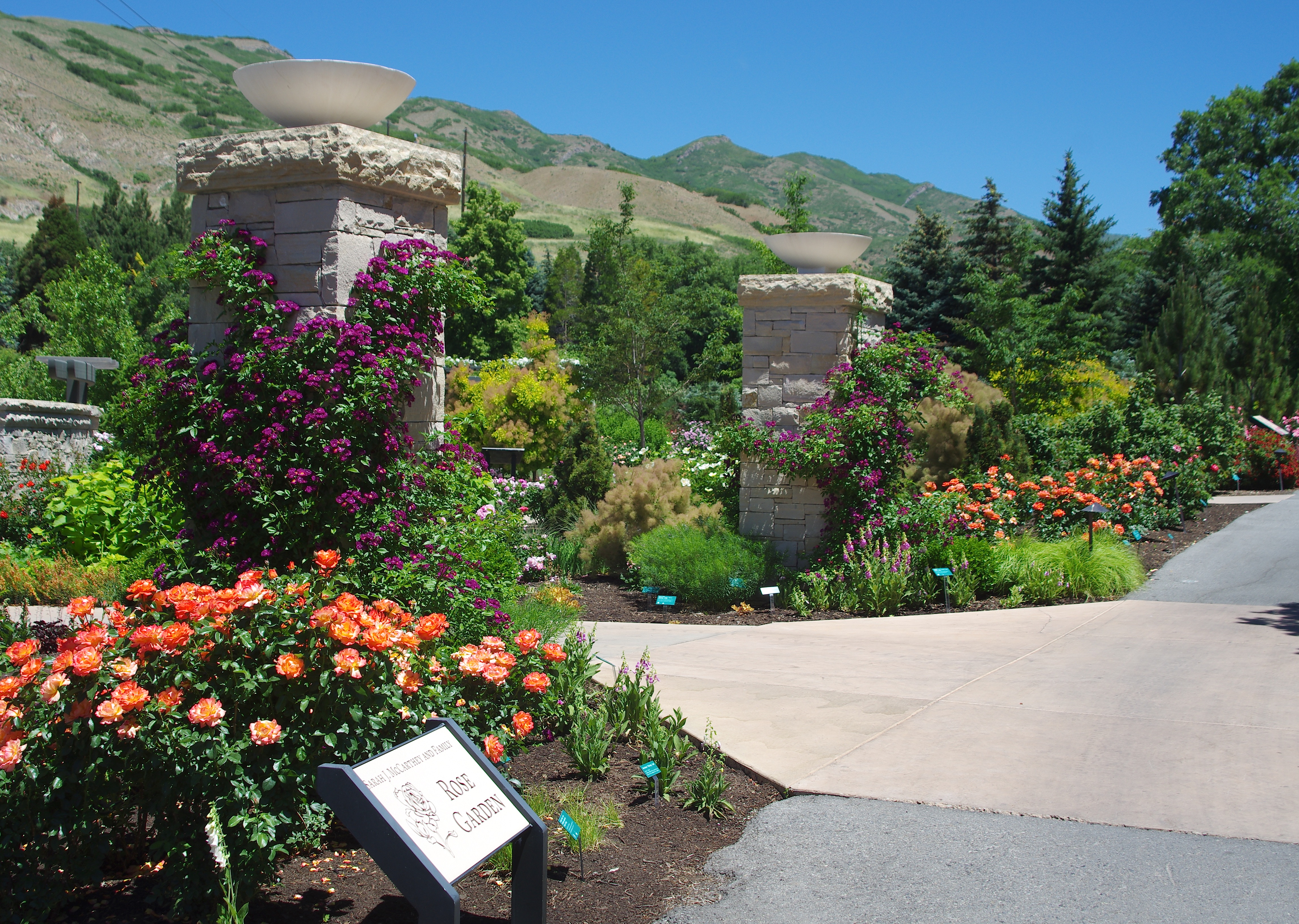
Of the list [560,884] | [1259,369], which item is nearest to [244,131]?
[1259,369]

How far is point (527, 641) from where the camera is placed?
12.5 ft

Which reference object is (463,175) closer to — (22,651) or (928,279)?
(22,651)

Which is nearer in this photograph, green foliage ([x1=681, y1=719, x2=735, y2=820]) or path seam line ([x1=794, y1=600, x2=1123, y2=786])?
green foliage ([x1=681, y1=719, x2=735, y2=820])

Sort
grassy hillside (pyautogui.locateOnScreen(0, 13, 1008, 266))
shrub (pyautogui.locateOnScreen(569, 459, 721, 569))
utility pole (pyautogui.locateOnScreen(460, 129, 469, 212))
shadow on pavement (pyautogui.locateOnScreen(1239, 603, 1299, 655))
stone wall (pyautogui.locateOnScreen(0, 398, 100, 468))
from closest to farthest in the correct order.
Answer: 1. utility pole (pyautogui.locateOnScreen(460, 129, 469, 212))
2. shadow on pavement (pyautogui.locateOnScreen(1239, 603, 1299, 655))
3. shrub (pyautogui.locateOnScreen(569, 459, 721, 569))
4. stone wall (pyautogui.locateOnScreen(0, 398, 100, 468))
5. grassy hillside (pyautogui.locateOnScreen(0, 13, 1008, 266))

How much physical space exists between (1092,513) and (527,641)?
20.6 feet

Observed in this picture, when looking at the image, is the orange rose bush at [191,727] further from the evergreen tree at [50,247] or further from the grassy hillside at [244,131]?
the evergreen tree at [50,247]

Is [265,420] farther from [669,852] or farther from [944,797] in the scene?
[944,797]

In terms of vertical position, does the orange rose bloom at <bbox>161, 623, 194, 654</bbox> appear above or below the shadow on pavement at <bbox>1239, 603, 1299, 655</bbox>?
above

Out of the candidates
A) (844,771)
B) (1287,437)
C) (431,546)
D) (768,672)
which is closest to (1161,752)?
(844,771)

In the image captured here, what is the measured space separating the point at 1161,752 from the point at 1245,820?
71cm

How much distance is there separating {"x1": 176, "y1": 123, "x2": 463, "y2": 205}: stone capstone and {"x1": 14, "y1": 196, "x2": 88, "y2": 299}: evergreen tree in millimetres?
34993

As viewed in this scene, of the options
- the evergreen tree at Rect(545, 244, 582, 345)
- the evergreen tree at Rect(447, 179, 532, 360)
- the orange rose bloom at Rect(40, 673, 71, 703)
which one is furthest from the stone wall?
the evergreen tree at Rect(545, 244, 582, 345)

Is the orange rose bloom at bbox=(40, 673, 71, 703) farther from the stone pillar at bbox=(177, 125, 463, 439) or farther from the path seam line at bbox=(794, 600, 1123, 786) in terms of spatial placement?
the path seam line at bbox=(794, 600, 1123, 786)

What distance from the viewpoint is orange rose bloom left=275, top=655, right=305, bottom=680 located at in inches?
106
